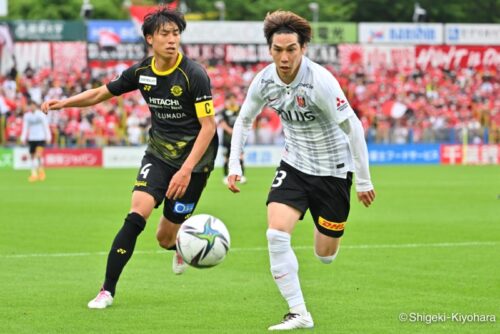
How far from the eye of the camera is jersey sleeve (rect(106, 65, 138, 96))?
9.35 m

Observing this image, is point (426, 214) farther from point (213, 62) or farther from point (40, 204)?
point (213, 62)

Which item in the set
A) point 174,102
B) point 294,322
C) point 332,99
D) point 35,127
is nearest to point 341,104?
point 332,99

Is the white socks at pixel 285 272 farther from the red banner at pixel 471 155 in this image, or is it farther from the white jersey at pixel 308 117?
the red banner at pixel 471 155

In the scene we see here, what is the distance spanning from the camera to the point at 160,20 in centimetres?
894

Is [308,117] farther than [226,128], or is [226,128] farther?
[226,128]

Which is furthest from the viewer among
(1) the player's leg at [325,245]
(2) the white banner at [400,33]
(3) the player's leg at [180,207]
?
(2) the white banner at [400,33]

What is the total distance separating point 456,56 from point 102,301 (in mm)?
45530

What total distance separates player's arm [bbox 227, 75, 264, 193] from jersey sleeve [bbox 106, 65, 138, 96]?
1.30m

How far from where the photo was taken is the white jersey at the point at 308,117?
26.2 feet

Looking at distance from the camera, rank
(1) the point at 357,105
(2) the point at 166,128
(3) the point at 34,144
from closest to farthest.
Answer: (2) the point at 166,128 < (3) the point at 34,144 < (1) the point at 357,105

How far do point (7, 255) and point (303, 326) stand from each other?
6.09 metres

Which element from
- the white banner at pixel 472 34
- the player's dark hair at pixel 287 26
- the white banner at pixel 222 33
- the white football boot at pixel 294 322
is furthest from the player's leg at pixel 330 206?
the white banner at pixel 472 34

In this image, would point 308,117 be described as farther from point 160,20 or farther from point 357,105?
point 357,105

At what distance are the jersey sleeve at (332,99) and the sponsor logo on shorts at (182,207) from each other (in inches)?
85.5
